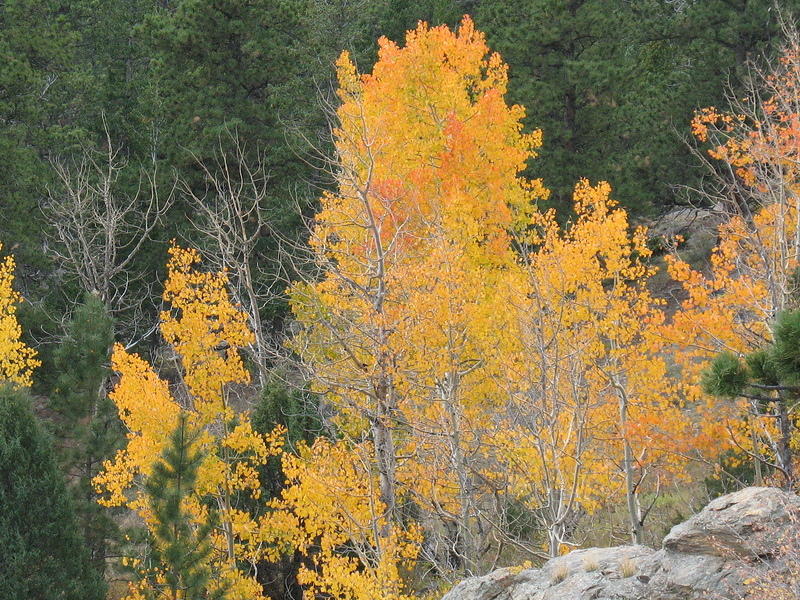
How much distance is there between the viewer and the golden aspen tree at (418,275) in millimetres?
13531

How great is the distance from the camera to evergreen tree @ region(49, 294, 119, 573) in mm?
20656

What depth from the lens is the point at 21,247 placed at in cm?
2572

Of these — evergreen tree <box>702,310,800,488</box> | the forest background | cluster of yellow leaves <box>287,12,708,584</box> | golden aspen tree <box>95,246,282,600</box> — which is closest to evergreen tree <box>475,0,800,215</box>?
the forest background

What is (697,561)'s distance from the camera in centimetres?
975

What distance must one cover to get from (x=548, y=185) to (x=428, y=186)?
20.8 feet

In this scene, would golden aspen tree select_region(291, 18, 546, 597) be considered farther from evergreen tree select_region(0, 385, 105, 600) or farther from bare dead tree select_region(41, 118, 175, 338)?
bare dead tree select_region(41, 118, 175, 338)

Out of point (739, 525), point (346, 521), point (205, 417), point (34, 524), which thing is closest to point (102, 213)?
point (34, 524)

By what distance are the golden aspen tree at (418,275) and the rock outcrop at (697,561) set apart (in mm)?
2111

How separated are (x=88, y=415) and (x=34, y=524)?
13.0ft

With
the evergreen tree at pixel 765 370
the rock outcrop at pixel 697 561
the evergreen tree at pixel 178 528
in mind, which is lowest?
the rock outcrop at pixel 697 561

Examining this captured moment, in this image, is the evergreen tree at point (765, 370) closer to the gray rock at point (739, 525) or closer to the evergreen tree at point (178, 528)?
the gray rock at point (739, 525)

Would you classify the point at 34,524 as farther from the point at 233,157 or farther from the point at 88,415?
the point at 233,157

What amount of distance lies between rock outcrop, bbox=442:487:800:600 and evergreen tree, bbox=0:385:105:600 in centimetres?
1101

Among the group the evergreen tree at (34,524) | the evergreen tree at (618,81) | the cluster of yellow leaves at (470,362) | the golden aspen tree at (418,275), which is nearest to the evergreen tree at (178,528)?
the cluster of yellow leaves at (470,362)
